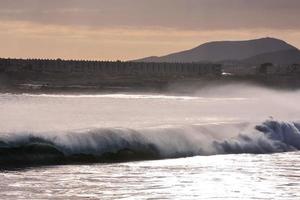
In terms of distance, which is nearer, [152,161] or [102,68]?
[152,161]

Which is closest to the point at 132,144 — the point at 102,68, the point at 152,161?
the point at 152,161

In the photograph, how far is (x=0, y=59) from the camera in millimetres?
123438

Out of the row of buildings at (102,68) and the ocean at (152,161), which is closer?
the ocean at (152,161)

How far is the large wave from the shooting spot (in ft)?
82.2

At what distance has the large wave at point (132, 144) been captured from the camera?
2506 cm

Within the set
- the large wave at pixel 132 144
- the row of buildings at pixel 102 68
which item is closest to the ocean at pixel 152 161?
the large wave at pixel 132 144

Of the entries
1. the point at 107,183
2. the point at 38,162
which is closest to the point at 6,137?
the point at 38,162

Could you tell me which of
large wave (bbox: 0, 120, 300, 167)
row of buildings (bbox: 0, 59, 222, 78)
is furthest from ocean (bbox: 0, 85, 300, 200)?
row of buildings (bbox: 0, 59, 222, 78)

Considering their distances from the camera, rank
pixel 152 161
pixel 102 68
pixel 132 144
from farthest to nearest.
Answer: pixel 102 68, pixel 132 144, pixel 152 161

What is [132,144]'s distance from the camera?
27.4m

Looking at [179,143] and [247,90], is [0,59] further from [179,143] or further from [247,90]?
[179,143]

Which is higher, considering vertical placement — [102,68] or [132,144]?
[102,68]

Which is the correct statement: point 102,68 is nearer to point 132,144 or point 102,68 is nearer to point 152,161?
point 132,144

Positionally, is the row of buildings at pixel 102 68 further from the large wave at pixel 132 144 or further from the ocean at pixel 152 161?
the ocean at pixel 152 161
